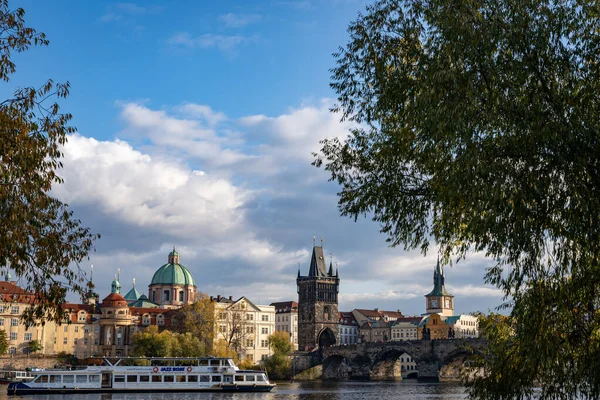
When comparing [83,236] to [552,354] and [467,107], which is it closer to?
[467,107]

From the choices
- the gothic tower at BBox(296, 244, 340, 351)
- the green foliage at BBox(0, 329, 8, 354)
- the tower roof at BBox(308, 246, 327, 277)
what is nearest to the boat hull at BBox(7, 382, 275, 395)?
the green foliage at BBox(0, 329, 8, 354)

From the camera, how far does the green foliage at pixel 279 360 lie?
126812 mm

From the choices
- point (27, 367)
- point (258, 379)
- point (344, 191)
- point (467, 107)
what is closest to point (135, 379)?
point (258, 379)

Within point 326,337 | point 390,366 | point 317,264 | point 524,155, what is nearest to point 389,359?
point 390,366

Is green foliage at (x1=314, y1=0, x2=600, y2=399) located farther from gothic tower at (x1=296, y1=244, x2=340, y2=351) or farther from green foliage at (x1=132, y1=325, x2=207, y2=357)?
gothic tower at (x1=296, y1=244, x2=340, y2=351)

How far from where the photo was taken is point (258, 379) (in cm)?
8712

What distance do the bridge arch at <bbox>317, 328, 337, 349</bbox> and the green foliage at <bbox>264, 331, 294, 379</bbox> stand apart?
123ft

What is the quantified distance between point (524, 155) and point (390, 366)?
139465 mm

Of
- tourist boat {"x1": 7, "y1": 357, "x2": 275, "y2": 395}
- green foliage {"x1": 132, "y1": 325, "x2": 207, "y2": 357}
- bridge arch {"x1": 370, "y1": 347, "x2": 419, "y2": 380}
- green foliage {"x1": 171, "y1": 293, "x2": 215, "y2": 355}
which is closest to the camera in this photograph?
tourist boat {"x1": 7, "y1": 357, "x2": 275, "y2": 395}

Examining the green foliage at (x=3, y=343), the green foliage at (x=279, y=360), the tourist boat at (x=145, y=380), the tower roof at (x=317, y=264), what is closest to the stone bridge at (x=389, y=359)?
the green foliage at (x=279, y=360)

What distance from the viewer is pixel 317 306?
17225 cm

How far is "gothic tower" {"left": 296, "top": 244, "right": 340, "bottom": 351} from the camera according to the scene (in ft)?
558

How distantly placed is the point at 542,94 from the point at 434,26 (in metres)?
3.73

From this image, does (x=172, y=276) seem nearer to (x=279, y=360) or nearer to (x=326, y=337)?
(x=326, y=337)
